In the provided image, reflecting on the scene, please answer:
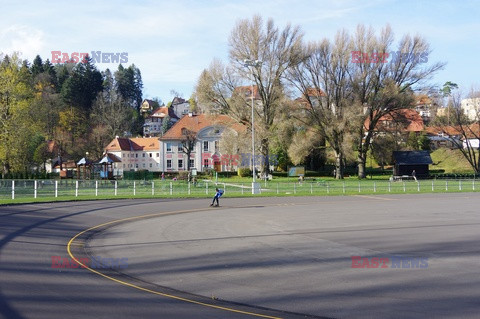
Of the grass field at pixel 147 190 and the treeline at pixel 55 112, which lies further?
the treeline at pixel 55 112

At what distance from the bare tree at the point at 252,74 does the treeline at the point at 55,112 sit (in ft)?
75.3

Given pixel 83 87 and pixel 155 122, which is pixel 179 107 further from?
pixel 83 87

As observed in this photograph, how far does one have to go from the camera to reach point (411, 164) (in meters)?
69.2

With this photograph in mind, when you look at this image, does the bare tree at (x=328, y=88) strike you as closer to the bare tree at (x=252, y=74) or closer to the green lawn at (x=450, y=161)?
the bare tree at (x=252, y=74)

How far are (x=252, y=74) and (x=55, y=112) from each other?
46.4 meters

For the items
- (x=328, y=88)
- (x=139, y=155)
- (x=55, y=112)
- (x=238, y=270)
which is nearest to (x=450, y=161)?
(x=328, y=88)

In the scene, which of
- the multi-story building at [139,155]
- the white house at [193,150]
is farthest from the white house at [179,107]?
the white house at [193,150]

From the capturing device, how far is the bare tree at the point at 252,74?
57781 millimetres

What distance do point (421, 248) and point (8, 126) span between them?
5335 centimetres

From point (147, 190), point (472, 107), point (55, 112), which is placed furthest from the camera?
point (55, 112)

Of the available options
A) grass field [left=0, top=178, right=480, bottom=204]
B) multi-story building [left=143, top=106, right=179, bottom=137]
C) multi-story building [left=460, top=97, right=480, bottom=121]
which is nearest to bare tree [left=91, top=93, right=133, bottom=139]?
multi-story building [left=143, top=106, right=179, bottom=137]

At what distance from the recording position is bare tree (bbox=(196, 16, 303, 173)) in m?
57.8

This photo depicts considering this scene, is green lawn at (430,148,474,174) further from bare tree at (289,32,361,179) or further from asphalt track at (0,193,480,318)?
asphalt track at (0,193,480,318)

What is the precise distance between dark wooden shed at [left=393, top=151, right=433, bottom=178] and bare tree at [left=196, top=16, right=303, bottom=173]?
75.8ft
